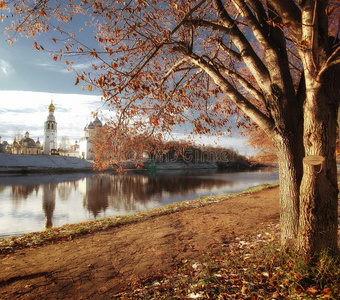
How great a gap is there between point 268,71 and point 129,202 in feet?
51.9

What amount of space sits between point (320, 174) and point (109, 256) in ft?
14.8

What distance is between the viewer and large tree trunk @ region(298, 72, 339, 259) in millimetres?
3406

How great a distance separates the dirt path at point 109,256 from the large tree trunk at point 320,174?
232cm

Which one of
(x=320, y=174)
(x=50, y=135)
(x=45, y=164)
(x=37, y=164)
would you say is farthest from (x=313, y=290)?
(x=50, y=135)

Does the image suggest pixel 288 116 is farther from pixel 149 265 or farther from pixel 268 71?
pixel 149 265

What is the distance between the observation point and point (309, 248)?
11.5 feet

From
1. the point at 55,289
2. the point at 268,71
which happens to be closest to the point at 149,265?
the point at 55,289

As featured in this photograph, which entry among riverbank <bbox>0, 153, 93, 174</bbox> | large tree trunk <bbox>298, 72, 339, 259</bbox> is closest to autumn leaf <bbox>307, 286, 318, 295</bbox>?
large tree trunk <bbox>298, 72, 339, 259</bbox>

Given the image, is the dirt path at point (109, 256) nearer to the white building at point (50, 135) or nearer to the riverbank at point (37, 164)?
the riverbank at point (37, 164)

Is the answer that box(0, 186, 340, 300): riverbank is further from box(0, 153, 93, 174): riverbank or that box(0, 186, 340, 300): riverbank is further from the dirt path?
box(0, 153, 93, 174): riverbank

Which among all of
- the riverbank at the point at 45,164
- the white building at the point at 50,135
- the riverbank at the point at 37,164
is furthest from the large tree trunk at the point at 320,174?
the white building at the point at 50,135

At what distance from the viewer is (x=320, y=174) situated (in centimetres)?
343

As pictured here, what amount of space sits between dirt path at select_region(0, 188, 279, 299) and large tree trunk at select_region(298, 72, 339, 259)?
2319 mm

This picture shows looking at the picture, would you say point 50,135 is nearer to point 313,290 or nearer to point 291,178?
point 291,178
